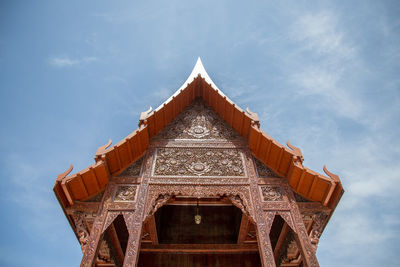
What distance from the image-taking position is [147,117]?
19.7 feet

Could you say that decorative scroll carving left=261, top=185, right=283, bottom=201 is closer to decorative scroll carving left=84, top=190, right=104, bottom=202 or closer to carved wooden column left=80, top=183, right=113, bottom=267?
carved wooden column left=80, top=183, right=113, bottom=267

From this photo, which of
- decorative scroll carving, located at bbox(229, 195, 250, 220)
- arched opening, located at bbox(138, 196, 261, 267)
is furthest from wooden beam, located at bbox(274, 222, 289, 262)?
decorative scroll carving, located at bbox(229, 195, 250, 220)

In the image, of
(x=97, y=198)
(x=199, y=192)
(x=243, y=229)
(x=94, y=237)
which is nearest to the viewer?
(x=94, y=237)

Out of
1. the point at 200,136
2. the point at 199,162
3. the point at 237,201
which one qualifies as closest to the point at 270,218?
the point at 237,201

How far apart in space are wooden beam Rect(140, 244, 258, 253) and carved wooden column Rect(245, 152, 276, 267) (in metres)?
2.88

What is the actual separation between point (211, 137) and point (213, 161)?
778mm

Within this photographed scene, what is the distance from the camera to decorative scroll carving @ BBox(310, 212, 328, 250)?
14.9 feet

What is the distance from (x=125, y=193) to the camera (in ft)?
16.7

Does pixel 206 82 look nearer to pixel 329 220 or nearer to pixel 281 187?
pixel 281 187

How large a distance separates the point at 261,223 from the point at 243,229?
2.50 meters

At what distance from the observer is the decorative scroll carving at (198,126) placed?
637 cm

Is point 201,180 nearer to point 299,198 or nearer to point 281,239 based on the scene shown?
point 299,198

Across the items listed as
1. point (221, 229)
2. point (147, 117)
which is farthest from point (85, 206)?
point (221, 229)

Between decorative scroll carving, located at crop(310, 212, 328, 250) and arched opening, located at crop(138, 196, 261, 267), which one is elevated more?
arched opening, located at crop(138, 196, 261, 267)
